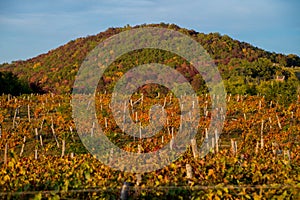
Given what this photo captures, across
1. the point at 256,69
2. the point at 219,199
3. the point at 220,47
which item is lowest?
the point at 219,199

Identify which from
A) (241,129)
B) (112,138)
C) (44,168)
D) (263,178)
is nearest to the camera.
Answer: (263,178)

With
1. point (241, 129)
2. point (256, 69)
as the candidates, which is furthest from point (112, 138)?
point (256, 69)

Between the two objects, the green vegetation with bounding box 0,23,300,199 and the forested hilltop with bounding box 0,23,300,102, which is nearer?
the green vegetation with bounding box 0,23,300,199

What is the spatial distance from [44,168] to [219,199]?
12.2ft

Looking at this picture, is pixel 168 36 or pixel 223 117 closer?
pixel 223 117

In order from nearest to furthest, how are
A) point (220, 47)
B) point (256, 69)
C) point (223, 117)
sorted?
point (223, 117) → point (256, 69) → point (220, 47)

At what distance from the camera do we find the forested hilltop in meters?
41.5

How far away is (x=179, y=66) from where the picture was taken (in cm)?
6247

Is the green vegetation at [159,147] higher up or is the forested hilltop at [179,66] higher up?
the forested hilltop at [179,66]

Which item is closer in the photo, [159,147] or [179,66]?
[159,147]

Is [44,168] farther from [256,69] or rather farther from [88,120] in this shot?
[256,69]

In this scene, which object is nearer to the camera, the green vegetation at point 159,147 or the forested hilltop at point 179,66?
the green vegetation at point 159,147

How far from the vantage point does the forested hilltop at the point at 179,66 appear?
1635 inches

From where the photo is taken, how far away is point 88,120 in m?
22.4
